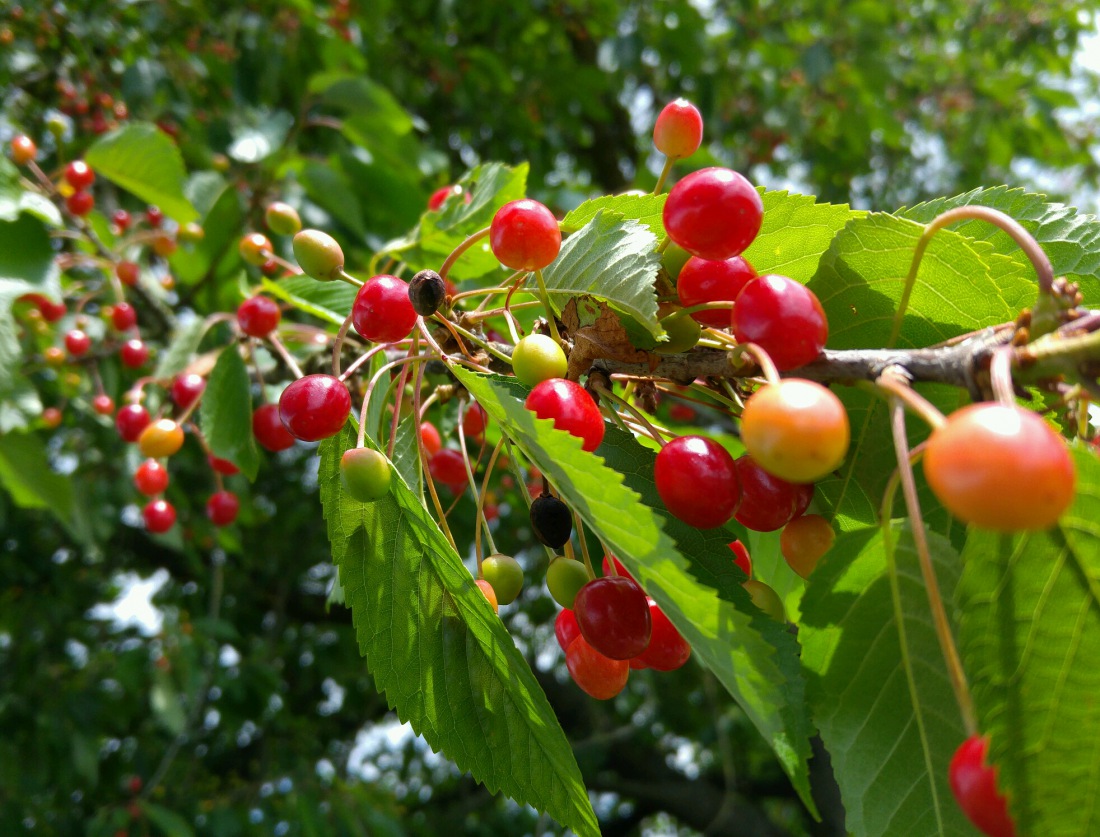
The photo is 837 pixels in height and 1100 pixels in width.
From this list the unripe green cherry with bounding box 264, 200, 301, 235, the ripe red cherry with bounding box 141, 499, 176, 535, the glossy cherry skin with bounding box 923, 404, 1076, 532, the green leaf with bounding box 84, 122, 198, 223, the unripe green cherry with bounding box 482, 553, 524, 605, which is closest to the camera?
the glossy cherry skin with bounding box 923, 404, 1076, 532

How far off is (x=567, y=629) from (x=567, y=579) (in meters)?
0.08

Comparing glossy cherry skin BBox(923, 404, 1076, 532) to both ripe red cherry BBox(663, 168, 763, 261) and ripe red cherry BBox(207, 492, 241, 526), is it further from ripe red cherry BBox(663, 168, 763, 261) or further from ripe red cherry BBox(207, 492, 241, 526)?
ripe red cherry BBox(207, 492, 241, 526)

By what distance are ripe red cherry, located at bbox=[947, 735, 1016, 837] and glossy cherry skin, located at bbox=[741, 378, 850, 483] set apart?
241mm

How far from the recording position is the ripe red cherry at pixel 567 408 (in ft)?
2.46

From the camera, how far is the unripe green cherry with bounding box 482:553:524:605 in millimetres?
1023

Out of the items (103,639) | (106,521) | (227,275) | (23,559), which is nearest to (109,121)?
(227,275)

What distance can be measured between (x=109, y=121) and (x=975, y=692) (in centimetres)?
454

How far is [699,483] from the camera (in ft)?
2.43

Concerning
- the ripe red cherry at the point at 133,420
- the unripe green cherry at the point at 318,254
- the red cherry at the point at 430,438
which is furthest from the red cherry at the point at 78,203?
the unripe green cherry at the point at 318,254

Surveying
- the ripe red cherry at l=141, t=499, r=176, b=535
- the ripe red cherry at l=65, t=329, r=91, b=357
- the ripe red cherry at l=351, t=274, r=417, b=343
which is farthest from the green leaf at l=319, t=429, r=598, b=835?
the ripe red cherry at l=65, t=329, r=91, b=357

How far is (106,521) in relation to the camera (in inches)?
141

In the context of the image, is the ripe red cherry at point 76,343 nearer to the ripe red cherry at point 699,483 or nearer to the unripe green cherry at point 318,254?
the unripe green cherry at point 318,254

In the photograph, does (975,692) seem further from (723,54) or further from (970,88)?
(970,88)

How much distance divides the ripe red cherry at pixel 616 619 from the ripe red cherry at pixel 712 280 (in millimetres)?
326
